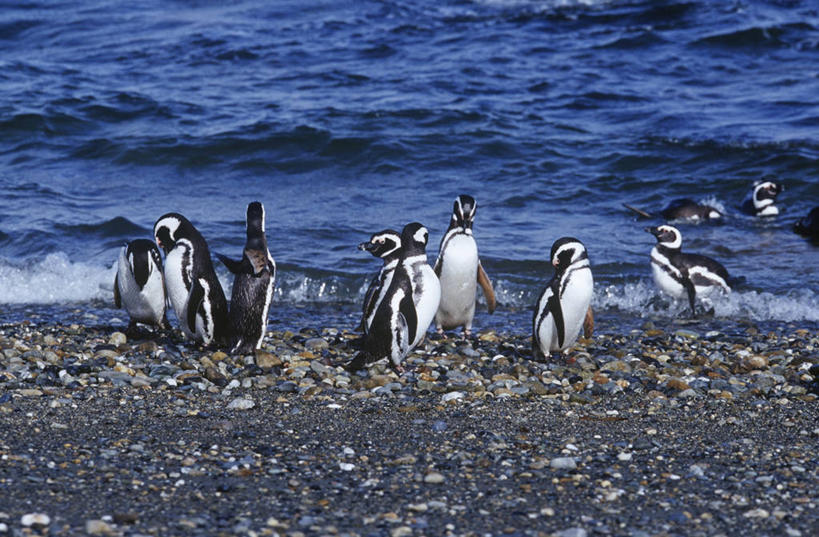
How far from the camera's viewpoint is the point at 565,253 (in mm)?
7438

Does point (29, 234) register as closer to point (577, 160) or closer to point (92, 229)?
point (92, 229)

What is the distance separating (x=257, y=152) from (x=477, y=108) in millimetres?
3352

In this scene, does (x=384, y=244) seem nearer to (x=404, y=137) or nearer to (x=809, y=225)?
(x=809, y=225)

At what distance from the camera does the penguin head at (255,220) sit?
7.08m

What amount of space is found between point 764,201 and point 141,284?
308 inches

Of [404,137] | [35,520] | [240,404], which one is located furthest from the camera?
[404,137]

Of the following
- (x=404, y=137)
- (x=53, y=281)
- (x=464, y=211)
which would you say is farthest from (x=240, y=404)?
(x=404, y=137)

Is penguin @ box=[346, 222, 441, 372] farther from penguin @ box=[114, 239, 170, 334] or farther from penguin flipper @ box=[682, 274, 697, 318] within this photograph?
penguin flipper @ box=[682, 274, 697, 318]

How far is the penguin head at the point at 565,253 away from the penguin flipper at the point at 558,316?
0.23 meters

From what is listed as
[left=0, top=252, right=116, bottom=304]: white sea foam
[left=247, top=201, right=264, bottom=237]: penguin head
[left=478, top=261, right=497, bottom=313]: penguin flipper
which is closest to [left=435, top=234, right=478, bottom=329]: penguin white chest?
[left=478, top=261, right=497, bottom=313]: penguin flipper

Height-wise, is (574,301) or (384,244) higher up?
(384,244)

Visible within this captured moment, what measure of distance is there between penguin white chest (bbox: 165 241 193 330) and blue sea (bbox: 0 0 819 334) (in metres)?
1.22

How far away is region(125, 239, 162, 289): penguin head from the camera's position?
25.0ft

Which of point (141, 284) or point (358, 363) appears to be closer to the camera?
point (358, 363)
